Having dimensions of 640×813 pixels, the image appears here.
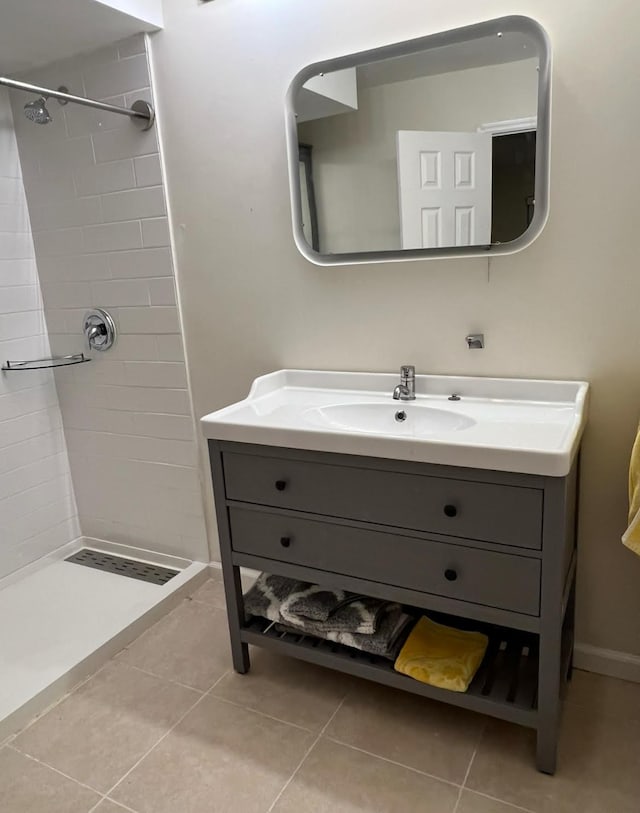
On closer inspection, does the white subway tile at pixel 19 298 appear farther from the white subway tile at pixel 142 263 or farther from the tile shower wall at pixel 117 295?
the white subway tile at pixel 142 263

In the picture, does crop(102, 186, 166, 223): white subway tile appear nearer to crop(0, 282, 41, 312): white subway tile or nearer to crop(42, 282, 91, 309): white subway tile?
crop(42, 282, 91, 309): white subway tile

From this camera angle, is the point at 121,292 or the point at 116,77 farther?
the point at 121,292

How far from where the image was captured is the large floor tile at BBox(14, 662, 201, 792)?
154 cm

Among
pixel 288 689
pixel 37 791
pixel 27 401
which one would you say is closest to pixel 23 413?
pixel 27 401

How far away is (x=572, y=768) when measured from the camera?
4.75ft

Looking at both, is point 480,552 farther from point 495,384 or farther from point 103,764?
point 103,764

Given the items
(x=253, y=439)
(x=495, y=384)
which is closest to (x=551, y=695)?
(x=495, y=384)

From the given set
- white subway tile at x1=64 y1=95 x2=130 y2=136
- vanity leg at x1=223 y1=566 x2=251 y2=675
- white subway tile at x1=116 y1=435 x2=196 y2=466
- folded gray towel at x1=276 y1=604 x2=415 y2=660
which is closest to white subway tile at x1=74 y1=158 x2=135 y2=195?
white subway tile at x1=64 y1=95 x2=130 y2=136

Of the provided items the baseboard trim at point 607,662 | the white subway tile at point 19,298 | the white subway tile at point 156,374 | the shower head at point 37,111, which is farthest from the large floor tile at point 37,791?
the shower head at point 37,111

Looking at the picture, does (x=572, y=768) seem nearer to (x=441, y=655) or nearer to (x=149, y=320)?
(x=441, y=655)

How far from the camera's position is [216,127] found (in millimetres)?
1911

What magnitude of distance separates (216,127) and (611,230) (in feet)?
4.06

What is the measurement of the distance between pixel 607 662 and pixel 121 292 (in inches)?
80.2

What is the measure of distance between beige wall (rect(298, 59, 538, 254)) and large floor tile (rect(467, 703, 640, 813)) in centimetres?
138
